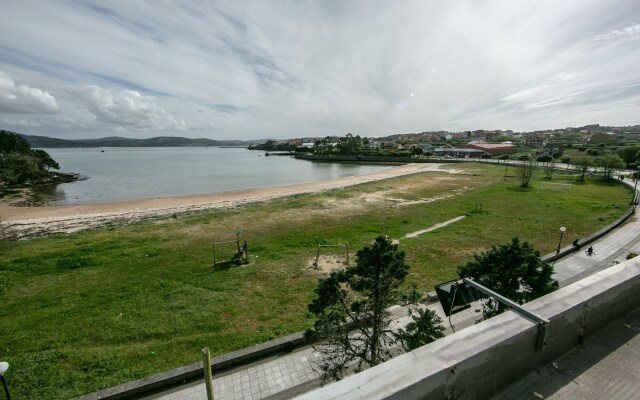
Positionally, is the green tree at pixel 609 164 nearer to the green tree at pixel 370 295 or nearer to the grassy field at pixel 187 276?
the grassy field at pixel 187 276

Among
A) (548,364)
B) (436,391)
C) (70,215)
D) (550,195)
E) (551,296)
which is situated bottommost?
(70,215)

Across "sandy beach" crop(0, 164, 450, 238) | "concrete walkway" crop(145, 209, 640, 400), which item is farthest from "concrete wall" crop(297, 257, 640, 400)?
"sandy beach" crop(0, 164, 450, 238)

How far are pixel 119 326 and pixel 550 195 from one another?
34.1 m

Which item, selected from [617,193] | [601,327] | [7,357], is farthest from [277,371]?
[617,193]

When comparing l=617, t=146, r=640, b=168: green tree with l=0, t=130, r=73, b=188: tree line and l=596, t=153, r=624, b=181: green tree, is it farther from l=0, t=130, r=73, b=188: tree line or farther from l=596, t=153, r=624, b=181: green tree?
l=0, t=130, r=73, b=188: tree line

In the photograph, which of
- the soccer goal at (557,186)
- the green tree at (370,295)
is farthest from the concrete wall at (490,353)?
the soccer goal at (557,186)

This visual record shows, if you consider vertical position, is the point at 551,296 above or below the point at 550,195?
above

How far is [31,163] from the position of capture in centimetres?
4681

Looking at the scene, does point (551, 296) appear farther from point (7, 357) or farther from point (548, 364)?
point (7, 357)

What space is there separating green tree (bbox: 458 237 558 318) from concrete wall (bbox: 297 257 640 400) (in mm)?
2127

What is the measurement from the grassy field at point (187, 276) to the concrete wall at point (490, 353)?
6.78m

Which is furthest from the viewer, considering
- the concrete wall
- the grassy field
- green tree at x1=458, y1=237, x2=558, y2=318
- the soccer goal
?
the soccer goal

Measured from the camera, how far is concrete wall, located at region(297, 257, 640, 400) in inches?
77.7

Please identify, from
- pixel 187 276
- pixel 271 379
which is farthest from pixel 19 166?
→ pixel 271 379
